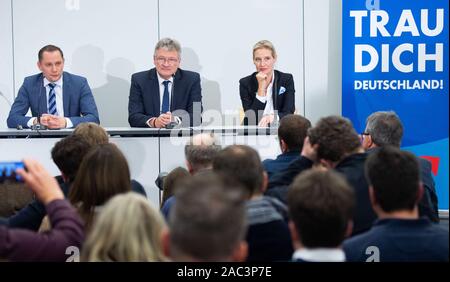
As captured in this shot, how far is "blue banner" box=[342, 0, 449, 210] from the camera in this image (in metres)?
6.74

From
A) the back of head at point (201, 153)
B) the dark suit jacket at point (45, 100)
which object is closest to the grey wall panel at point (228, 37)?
the dark suit jacket at point (45, 100)

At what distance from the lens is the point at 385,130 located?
13.2 feet

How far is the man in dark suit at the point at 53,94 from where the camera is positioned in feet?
21.5

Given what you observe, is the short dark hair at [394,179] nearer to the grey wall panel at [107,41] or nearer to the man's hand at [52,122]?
the man's hand at [52,122]

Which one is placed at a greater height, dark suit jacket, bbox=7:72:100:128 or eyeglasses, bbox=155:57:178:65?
eyeglasses, bbox=155:57:178:65

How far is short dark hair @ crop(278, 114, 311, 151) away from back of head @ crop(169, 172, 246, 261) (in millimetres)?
2160

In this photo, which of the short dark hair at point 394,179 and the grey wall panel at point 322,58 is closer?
the short dark hair at point 394,179

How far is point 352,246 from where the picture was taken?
2463 mm

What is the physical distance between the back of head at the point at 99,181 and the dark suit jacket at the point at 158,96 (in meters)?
3.73

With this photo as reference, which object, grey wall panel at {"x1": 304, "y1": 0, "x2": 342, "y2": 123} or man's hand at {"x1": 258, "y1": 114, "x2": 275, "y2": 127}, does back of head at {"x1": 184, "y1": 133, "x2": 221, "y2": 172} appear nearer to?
man's hand at {"x1": 258, "y1": 114, "x2": 275, "y2": 127}

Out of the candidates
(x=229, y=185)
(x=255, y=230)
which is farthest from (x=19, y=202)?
(x=229, y=185)

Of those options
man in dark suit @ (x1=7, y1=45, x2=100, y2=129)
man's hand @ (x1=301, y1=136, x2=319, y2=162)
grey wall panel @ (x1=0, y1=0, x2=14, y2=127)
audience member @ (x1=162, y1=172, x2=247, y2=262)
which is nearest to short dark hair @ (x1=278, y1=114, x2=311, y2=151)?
man's hand @ (x1=301, y1=136, x2=319, y2=162)
